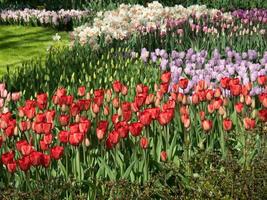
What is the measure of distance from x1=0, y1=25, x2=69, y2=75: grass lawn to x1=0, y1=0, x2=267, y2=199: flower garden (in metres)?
2.70

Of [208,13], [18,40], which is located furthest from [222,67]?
[18,40]

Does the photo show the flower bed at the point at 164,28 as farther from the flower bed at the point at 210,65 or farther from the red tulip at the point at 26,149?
the red tulip at the point at 26,149

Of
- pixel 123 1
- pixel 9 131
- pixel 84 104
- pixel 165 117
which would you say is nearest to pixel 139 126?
pixel 165 117

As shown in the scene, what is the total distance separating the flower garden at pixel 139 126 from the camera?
160 inches

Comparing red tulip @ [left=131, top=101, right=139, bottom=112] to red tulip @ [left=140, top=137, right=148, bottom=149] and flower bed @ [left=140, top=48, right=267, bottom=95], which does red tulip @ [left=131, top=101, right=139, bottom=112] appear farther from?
flower bed @ [left=140, top=48, right=267, bottom=95]

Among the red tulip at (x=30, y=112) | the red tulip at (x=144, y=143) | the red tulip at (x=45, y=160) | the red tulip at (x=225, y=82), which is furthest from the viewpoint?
the red tulip at (x=225, y=82)

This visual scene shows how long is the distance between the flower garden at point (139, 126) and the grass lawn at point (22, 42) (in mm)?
2696

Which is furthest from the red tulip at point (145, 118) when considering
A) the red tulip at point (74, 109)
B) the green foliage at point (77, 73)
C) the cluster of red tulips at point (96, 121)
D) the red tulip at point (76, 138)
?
the green foliage at point (77, 73)

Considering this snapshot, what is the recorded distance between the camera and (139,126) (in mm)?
4484

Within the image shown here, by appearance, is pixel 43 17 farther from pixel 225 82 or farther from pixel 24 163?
pixel 24 163

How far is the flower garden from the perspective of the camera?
4.05m

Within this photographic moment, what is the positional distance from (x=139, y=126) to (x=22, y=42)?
31.6 feet

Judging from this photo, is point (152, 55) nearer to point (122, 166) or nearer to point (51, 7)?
point (122, 166)

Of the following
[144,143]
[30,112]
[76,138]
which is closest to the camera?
[76,138]
